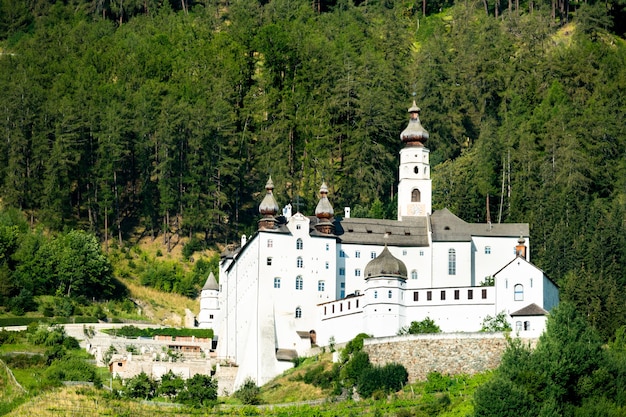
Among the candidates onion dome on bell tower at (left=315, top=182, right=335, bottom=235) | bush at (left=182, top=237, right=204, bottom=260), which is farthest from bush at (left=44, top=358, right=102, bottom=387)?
bush at (left=182, top=237, right=204, bottom=260)

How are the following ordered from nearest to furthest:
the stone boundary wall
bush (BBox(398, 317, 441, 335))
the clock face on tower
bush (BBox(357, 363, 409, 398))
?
bush (BBox(357, 363, 409, 398))
the stone boundary wall
bush (BBox(398, 317, 441, 335))
the clock face on tower

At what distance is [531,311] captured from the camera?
67625 mm

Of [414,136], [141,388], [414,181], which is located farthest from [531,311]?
[141,388]

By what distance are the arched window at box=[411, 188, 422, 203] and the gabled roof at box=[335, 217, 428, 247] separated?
1.65 m

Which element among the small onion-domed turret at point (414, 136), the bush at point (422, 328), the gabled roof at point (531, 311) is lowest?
the bush at point (422, 328)

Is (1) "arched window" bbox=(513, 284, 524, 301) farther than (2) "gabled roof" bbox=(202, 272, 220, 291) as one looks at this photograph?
No

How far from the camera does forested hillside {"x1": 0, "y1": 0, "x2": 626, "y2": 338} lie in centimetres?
8644

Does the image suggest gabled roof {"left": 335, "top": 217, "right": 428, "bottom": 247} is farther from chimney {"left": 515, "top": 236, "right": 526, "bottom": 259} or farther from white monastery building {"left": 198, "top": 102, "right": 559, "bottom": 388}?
chimney {"left": 515, "top": 236, "right": 526, "bottom": 259}

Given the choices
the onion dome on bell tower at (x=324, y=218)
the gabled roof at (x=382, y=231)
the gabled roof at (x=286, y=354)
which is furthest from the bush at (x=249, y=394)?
the gabled roof at (x=382, y=231)

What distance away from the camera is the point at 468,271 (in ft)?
249

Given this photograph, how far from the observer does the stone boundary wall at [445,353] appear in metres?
66.4

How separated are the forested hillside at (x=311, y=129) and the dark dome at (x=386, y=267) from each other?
10.5 m

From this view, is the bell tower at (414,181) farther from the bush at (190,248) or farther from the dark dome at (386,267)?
the bush at (190,248)

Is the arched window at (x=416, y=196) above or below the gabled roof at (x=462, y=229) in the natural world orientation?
above
